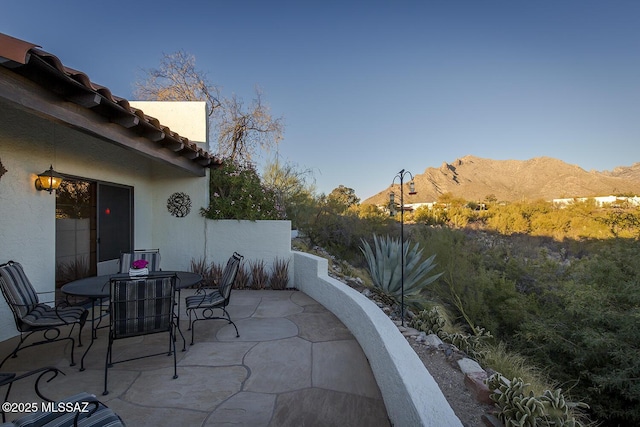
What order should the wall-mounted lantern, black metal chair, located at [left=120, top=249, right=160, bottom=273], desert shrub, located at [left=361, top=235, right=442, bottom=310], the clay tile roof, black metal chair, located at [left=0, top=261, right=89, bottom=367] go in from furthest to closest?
1. desert shrub, located at [left=361, top=235, right=442, bottom=310]
2. black metal chair, located at [left=120, top=249, right=160, bottom=273]
3. the wall-mounted lantern
4. black metal chair, located at [left=0, top=261, right=89, bottom=367]
5. the clay tile roof

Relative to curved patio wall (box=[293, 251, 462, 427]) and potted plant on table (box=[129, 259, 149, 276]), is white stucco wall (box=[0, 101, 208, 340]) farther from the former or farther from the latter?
curved patio wall (box=[293, 251, 462, 427])

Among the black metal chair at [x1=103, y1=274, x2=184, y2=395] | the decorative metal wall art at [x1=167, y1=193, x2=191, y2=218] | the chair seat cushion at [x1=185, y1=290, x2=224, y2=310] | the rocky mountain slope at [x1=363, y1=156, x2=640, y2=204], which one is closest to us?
the black metal chair at [x1=103, y1=274, x2=184, y2=395]

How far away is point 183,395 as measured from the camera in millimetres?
2412

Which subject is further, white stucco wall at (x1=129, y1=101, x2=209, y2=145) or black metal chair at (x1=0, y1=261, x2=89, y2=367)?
white stucco wall at (x1=129, y1=101, x2=209, y2=145)

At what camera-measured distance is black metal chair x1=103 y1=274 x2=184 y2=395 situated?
256 centimetres

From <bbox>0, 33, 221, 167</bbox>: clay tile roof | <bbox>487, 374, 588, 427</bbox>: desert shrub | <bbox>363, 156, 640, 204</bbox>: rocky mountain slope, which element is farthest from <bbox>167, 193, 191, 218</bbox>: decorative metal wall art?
<bbox>363, 156, 640, 204</bbox>: rocky mountain slope

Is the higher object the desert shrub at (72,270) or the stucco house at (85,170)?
the stucco house at (85,170)

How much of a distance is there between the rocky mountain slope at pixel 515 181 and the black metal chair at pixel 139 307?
83.6 feet

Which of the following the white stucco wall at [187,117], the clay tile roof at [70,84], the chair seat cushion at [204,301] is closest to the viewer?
the clay tile roof at [70,84]

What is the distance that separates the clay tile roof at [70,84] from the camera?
1.95 metres

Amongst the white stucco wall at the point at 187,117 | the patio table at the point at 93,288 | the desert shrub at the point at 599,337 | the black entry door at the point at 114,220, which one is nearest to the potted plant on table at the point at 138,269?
the patio table at the point at 93,288

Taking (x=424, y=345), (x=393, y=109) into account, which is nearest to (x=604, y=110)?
(x=393, y=109)

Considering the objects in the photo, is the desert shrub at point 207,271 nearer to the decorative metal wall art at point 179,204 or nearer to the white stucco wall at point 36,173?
the decorative metal wall art at point 179,204

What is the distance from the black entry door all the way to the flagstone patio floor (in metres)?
2.17
